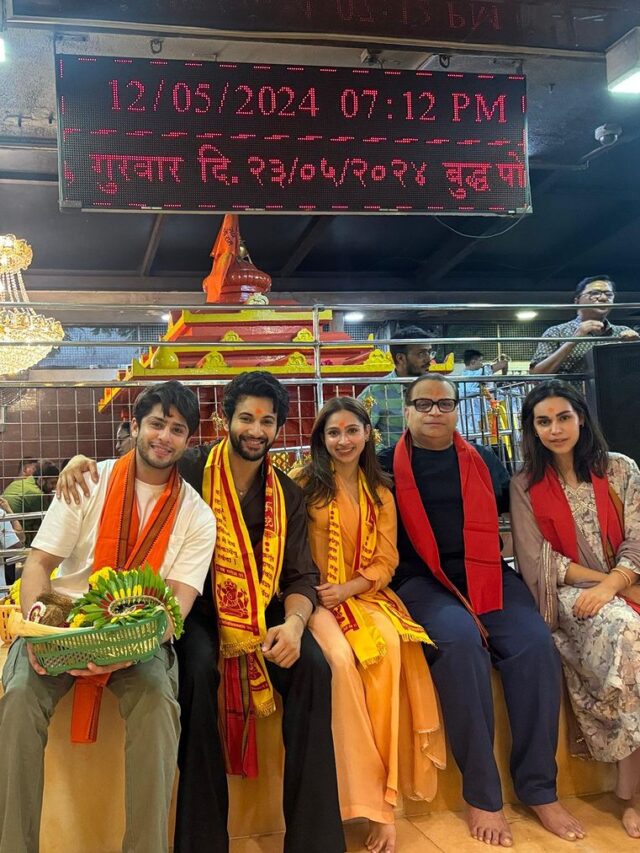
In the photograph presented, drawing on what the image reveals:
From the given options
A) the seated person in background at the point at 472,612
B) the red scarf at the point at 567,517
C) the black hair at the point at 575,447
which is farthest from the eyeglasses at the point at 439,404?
the red scarf at the point at 567,517

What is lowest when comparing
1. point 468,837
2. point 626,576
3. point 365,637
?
point 468,837

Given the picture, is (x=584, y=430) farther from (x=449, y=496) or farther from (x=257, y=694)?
(x=257, y=694)

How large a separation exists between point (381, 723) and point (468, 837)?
0.42 metres

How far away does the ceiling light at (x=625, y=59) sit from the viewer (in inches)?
154

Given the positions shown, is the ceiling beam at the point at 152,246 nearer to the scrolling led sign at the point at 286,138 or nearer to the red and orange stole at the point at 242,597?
the scrolling led sign at the point at 286,138

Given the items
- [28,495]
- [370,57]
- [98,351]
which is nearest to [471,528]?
[28,495]

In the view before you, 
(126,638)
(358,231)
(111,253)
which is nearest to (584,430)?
(126,638)

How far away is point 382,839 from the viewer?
2205 millimetres

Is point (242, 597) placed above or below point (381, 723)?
above

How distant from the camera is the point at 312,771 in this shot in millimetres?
2084

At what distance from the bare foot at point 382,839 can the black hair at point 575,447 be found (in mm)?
1298

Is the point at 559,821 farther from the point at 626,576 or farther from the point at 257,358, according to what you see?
the point at 257,358

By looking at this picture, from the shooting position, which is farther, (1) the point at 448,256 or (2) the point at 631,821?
(1) the point at 448,256

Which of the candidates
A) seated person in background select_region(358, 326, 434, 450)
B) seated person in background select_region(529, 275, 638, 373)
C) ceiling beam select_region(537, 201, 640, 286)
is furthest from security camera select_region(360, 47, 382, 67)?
ceiling beam select_region(537, 201, 640, 286)
